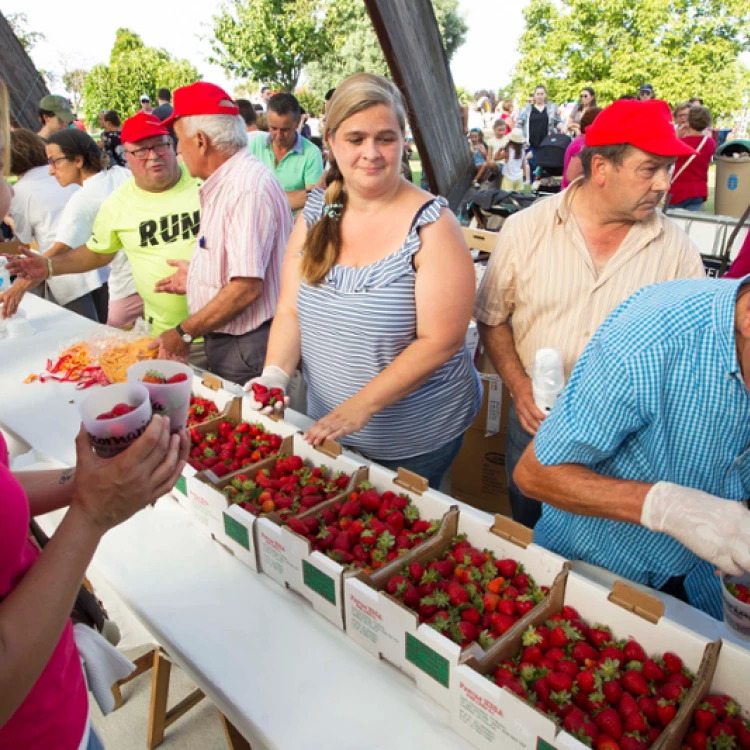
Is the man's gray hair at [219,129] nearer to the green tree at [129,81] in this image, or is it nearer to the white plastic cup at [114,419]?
the white plastic cup at [114,419]

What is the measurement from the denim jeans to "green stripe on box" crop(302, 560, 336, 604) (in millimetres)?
1177

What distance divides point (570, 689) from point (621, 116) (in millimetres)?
1894

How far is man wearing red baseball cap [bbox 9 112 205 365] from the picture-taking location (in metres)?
2.92

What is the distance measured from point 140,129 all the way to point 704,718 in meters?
3.13

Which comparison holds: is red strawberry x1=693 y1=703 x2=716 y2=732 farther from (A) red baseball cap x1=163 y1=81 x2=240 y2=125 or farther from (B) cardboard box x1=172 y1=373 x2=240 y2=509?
(A) red baseball cap x1=163 y1=81 x2=240 y2=125

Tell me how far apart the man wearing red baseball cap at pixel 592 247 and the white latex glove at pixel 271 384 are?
92 centimetres

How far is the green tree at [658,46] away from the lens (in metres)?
20.2

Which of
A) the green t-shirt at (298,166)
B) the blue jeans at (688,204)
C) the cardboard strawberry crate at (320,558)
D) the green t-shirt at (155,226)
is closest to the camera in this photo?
the cardboard strawberry crate at (320,558)

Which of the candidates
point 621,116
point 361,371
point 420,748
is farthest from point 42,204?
point 420,748

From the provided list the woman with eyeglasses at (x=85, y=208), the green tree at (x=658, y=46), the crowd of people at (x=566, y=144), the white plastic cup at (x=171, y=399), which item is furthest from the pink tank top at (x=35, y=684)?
the green tree at (x=658, y=46)

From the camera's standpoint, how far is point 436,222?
1.95 meters

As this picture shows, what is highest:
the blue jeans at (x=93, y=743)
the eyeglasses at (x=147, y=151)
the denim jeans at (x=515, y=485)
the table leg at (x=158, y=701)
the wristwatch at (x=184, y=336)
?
the eyeglasses at (x=147, y=151)

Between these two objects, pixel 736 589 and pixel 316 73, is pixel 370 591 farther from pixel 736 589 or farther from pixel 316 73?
pixel 316 73

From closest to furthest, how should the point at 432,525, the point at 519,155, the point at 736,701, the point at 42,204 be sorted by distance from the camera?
the point at 736,701 < the point at 432,525 < the point at 42,204 < the point at 519,155
